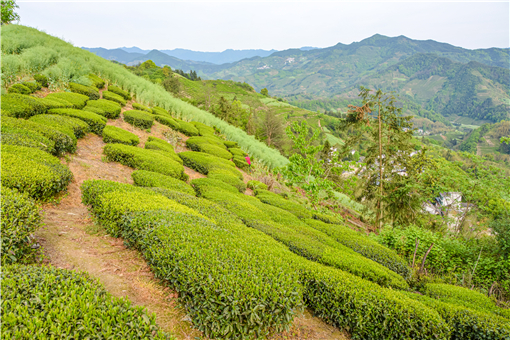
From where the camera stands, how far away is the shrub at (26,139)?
543cm

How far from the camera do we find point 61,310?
2188 mm

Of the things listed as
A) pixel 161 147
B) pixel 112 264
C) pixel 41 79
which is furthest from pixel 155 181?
pixel 41 79

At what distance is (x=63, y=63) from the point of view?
43.5 ft

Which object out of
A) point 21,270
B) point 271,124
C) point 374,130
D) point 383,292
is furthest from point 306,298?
point 271,124

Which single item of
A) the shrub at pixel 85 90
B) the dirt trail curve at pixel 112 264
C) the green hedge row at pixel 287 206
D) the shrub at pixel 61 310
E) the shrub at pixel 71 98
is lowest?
the green hedge row at pixel 287 206

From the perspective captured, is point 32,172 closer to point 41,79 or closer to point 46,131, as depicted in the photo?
point 46,131

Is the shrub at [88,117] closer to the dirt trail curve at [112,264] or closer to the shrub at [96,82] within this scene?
the dirt trail curve at [112,264]

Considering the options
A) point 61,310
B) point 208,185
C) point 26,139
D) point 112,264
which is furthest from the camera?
point 208,185

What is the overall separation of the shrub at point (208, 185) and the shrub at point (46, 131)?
4.04 m

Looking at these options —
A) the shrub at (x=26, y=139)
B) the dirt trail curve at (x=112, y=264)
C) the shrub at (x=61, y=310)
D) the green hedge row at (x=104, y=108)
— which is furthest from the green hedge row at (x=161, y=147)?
the shrub at (x=61, y=310)

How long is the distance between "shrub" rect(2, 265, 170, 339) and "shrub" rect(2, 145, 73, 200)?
233cm

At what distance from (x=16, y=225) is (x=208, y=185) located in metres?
6.13

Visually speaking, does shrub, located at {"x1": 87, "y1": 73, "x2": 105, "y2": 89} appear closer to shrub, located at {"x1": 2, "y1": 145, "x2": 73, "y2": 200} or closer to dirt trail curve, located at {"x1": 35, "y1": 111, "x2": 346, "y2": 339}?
shrub, located at {"x1": 2, "y1": 145, "x2": 73, "y2": 200}

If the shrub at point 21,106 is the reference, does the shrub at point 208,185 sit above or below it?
below
